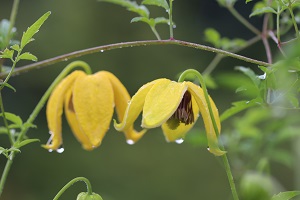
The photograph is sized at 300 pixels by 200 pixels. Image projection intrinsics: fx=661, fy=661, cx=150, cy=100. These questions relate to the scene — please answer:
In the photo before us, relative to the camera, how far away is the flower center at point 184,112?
915 millimetres

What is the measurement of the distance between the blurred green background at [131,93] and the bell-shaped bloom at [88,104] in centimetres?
→ 304

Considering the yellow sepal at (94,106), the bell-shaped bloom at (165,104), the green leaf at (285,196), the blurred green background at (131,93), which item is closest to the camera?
the green leaf at (285,196)

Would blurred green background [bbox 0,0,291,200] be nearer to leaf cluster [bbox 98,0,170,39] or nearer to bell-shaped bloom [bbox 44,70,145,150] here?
bell-shaped bloom [bbox 44,70,145,150]

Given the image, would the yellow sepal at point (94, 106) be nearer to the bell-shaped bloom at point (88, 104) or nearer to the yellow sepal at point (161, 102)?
the bell-shaped bloom at point (88, 104)

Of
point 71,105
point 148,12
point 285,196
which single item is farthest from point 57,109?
point 285,196

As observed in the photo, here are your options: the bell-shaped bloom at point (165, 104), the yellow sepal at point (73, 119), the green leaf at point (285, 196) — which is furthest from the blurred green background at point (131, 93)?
the green leaf at point (285, 196)

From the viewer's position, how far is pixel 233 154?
149cm

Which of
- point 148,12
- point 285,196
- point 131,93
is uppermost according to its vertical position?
point 148,12

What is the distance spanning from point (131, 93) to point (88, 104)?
3950 millimetres

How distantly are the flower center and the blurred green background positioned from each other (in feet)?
10.5

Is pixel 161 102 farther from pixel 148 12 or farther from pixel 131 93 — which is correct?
pixel 131 93

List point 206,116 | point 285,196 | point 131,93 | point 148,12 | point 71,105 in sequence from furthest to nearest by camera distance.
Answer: point 131,93, point 71,105, point 148,12, point 206,116, point 285,196

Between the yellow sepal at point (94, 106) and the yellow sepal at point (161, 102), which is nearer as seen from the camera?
the yellow sepal at point (161, 102)

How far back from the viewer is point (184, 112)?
0.92 metres
